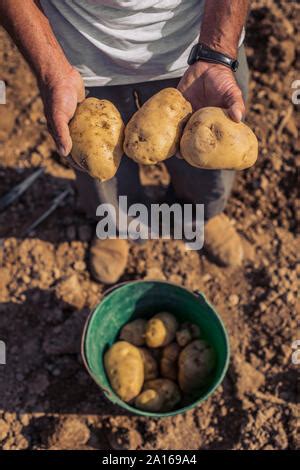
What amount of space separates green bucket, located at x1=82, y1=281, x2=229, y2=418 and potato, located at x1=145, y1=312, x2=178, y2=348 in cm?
8

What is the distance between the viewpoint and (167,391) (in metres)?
2.07

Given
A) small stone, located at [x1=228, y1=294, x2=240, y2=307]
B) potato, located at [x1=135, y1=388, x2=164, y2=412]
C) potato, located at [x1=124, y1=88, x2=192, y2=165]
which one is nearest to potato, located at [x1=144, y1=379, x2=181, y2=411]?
potato, located at [x1=135, y1=388, x2=164, y2=412]

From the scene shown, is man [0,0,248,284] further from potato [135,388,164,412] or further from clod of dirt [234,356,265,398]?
clod of dirt [234,356,265,398]

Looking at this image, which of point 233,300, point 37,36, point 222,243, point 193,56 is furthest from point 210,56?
point 233,300

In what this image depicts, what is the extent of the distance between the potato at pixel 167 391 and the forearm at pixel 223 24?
4.18ft

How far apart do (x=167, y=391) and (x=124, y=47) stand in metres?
1.30

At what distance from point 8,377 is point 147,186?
1170mm

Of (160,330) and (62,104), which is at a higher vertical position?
(62,104)

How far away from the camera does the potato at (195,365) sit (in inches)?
81.8

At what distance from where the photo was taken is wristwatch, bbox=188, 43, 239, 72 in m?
1.68

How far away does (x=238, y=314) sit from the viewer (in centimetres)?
244

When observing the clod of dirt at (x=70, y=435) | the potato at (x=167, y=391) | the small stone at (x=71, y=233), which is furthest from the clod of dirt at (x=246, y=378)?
the small stone at (x=71, y=233)

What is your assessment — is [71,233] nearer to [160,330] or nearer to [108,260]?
[108,260]

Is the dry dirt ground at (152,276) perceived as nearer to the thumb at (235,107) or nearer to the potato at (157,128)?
the potato at (157,128)
